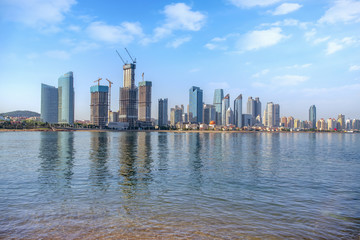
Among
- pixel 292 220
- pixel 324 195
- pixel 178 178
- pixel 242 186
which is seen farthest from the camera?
pixel 178 178

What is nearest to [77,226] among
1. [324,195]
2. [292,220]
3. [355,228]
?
[292,220]

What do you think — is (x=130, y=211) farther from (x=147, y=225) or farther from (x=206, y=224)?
(x=206, y=224)

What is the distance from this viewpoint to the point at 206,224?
20062mm

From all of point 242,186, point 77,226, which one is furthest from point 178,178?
point 77,226

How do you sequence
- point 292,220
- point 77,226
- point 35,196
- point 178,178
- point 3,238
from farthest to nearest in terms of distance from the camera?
point 178,178 < point 35,196 < point 292,220 < point 77,226 < point 3,238

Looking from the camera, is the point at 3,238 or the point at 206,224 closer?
the point at 3,238

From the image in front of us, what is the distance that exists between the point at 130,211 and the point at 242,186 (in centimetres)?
1672

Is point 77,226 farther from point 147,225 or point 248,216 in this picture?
point 248,216

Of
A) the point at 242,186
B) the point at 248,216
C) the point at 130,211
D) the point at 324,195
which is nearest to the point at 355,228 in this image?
the point at 248,216

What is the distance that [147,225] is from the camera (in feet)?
65.0

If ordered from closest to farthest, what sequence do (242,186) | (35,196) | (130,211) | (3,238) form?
(3,238), (130,211), (35,196), (242,186)

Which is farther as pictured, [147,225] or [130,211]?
[130,211]

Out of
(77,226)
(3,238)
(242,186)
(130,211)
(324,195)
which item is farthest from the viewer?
(242,186)

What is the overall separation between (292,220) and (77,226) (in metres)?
17.1
